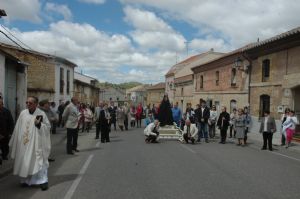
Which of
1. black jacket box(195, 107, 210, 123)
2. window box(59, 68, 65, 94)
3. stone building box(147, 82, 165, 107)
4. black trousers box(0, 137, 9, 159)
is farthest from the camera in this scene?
stone building box(147, 82, 165, 107)

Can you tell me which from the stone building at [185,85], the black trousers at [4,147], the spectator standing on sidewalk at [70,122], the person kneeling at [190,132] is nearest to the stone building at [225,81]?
the stone building at [185,85]

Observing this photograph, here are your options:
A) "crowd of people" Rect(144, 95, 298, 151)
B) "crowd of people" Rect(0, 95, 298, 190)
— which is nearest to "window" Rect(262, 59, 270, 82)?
"crowd of people" Rect(144, 95, 298, 151)

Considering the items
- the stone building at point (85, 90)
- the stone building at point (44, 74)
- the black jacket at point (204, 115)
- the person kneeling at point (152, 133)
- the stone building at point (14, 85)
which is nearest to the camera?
the person kneeling at point (152, 133)

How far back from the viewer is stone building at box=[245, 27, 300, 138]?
2047 centimetres

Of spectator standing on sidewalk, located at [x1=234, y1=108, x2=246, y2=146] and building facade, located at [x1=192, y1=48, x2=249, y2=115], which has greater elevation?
building facade, located at [x1=192, y1=48, x2=249, y2=115]

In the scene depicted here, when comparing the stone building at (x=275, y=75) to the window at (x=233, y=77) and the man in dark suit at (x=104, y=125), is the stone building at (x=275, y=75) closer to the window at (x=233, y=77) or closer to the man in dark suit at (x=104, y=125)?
the window at (x=233, y=77)

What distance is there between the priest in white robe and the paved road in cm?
28

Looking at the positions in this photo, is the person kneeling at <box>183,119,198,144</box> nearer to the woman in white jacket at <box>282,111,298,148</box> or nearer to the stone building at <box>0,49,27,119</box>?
the woman in white jacket at <box>282,111,298,148</box>

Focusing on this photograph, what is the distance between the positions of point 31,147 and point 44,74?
27237 mm

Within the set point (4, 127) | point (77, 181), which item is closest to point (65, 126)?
point (4, 127)

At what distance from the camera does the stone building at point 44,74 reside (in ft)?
101

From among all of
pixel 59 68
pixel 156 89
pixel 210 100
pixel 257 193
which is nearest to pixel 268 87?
pixel 210 100

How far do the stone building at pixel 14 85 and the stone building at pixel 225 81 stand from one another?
13932 mm

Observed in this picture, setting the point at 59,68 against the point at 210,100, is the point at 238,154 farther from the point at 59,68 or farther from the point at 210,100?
the point at 59,68
